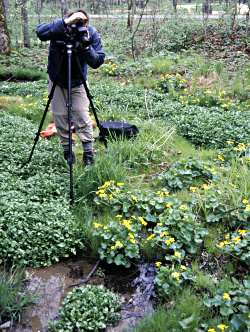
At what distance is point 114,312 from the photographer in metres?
3.19

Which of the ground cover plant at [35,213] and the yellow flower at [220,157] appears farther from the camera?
the yellow flower at [220,157]

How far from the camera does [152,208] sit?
424 cm

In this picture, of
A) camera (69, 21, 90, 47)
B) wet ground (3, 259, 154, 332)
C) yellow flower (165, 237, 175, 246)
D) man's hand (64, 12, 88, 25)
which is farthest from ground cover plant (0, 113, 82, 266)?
man's hand (64, 12, 88, 25)

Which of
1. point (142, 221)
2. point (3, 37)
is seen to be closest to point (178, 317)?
point (142, 221)

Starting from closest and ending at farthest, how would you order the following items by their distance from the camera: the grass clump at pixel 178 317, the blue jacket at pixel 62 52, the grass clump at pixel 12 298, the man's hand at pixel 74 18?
the grass clump at pixel 178 317, the grass clump at pixel 12 298, the man's hand at pixel 74 18, the blue jacket at pixel 62 52

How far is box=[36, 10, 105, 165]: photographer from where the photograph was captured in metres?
4.44

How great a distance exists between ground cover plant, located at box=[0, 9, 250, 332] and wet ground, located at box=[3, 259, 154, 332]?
0.29 ft

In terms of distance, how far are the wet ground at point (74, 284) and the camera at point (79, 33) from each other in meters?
2.19

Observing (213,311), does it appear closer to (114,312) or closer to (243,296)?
(243,296)

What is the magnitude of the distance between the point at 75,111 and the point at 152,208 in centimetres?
159

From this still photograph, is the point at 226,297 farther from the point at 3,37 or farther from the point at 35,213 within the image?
the point at 3,37

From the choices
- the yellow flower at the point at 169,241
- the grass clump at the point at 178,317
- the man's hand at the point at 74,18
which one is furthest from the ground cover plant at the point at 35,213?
the man's hand at the point at 74,18

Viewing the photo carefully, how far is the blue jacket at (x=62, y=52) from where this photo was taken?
452 cm

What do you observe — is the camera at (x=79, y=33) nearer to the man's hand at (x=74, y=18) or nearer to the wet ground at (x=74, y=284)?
the man's hand at (x=74, y=18)
